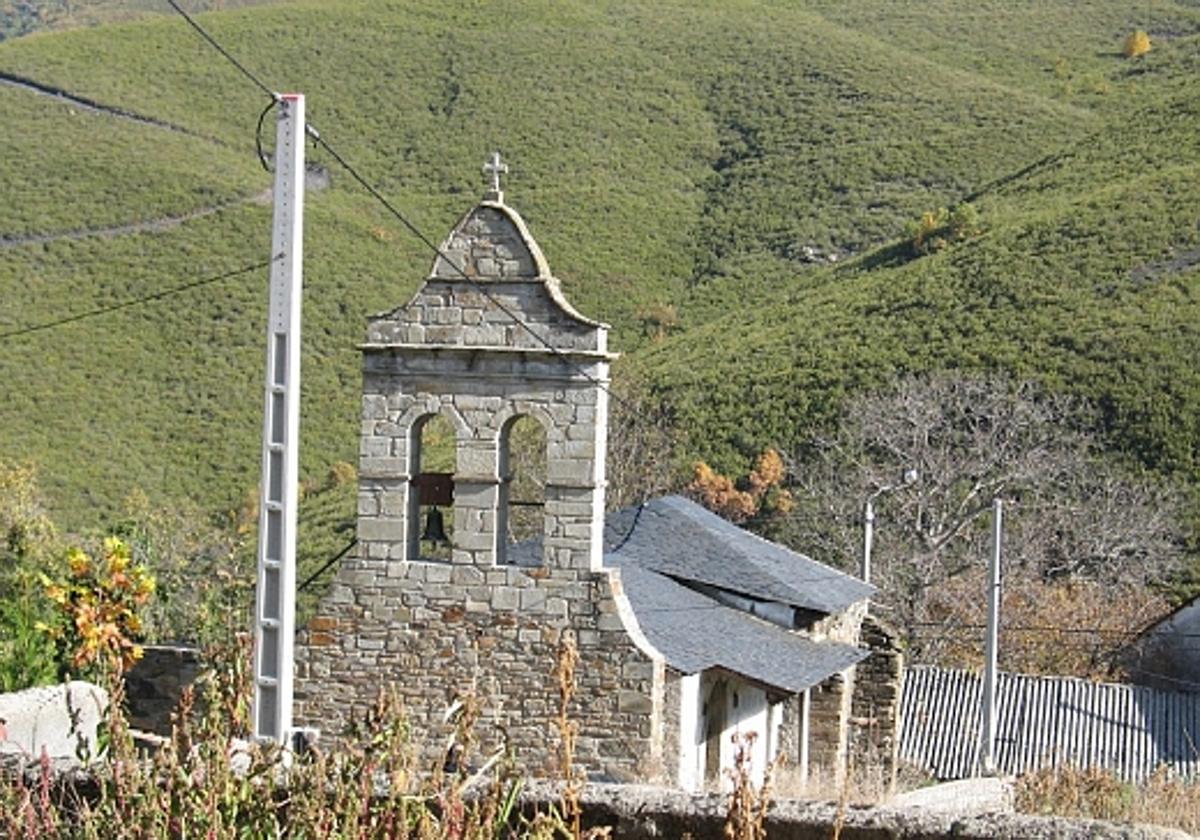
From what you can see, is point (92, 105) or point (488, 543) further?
point (92, 105)

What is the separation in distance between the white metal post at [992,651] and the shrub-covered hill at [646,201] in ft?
57.7

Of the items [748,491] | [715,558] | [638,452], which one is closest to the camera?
[715,558]

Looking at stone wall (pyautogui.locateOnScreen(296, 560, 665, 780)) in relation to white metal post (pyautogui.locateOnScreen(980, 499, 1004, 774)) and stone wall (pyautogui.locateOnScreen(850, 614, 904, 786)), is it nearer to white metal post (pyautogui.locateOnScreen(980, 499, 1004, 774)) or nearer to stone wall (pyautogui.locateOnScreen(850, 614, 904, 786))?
stone wall (pyautogui.locateOnScreen(850, 614, 904, 786))

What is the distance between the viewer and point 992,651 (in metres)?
20.6

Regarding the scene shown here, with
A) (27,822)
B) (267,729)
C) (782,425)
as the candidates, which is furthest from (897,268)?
(27,822)

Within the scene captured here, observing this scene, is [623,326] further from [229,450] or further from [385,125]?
[385,125]

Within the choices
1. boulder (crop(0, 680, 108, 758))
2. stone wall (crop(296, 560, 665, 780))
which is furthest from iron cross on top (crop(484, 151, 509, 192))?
boulder (crop(0, 680, 108, 758))

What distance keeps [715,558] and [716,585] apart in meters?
0.50

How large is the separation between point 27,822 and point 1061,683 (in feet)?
69.7

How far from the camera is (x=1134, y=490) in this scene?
34969 mm

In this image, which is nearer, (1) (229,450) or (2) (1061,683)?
(2) (1061,683)

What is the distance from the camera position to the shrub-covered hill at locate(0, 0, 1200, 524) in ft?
147

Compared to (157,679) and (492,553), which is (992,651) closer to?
(492,553)

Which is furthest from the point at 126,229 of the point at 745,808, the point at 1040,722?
the point at 745,808
